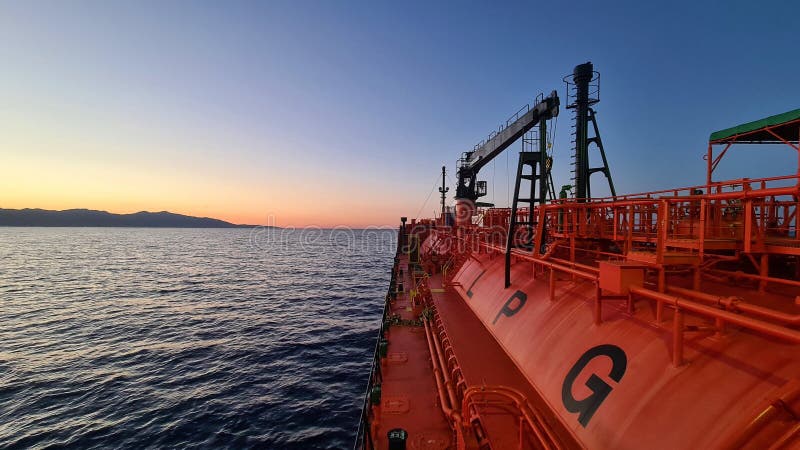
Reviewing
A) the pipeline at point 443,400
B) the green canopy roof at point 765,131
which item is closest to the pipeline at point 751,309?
the pipeline at point 443,400

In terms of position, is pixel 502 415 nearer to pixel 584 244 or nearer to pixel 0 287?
pixel 584 244

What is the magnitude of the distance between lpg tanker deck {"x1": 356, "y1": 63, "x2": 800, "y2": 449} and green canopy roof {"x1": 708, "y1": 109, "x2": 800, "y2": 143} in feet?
0.27

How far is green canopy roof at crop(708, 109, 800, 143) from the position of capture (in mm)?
13617

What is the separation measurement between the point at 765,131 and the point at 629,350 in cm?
1601

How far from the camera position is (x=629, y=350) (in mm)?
6645

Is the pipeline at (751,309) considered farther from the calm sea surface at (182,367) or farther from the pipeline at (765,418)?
the calm sea surface at (182,367)

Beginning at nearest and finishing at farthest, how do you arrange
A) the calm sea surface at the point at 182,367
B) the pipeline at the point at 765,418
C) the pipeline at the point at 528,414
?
the pipeline at the point at 765,418 → the pipeline at the point at 528,414 → the calm sea surface at the point at 182,367

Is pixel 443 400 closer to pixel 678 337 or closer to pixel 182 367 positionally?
pixel 678 337

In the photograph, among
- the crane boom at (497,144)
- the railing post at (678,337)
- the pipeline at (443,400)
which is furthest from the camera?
the crane boom at (497,144)

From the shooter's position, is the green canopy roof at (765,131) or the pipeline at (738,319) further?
the green canopy roof at (765,131)

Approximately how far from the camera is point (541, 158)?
65.0ft

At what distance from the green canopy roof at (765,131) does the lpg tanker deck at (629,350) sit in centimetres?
8

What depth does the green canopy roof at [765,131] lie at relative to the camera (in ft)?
44.7

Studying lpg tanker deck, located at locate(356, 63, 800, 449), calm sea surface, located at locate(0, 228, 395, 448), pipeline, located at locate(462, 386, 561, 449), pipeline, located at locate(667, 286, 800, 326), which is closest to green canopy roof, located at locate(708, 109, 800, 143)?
lpg tanker deck, located at locate(356, 63, 800, 449)
